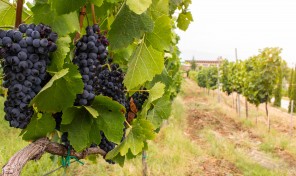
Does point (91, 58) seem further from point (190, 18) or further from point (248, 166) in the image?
point (248, 166)

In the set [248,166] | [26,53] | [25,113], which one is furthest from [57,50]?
[248,166]

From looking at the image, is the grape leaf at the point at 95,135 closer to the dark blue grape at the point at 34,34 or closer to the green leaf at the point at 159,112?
the dark blue grape at the point at 34,34

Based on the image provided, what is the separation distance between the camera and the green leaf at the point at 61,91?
1287 mm

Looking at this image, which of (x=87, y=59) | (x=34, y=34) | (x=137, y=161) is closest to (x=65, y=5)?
(x=34, y=34)

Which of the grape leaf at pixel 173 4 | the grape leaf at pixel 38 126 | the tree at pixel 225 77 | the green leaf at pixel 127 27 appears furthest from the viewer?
the tree at pixel 225 77

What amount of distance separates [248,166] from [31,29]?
28.4ft

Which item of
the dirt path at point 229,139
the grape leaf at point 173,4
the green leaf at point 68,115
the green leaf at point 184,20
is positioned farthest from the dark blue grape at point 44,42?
the dirt path at point 229,139

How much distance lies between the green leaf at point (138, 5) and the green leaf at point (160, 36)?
0.38 metres

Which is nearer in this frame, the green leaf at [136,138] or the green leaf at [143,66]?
the green leaf at [143,66]

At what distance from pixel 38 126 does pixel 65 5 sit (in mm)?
521

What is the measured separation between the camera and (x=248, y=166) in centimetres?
891

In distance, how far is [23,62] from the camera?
3.92ft

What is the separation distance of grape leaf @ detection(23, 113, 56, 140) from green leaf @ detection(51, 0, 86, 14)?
1.51 ft

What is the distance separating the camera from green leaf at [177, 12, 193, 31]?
2.76 meters
